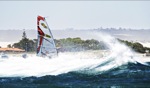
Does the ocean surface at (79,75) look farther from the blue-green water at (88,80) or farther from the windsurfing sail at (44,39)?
the windsurfing sail at (44,39)

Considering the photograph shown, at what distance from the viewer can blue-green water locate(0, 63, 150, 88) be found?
3994 cm

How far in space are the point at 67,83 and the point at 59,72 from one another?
629cm

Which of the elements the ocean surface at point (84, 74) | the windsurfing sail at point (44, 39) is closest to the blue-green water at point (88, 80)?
the ocean surface at point (84, 74)

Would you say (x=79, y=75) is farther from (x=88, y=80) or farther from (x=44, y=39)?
(x=44, y=39)

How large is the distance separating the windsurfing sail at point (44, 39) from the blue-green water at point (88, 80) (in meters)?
23.3

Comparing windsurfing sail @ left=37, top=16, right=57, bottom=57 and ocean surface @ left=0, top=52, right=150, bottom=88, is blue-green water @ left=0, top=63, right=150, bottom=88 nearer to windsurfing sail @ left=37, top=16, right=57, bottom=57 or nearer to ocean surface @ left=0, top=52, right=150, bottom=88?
ocean surface @ left=0, top=52, right=150, bottom=88

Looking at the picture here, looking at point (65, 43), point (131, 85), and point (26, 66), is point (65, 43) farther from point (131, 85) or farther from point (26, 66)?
point (131, 85)

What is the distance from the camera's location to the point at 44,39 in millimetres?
70250

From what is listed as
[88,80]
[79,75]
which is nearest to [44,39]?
[79,75]

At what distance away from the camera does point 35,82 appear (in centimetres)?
4244

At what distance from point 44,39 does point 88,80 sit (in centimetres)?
2876

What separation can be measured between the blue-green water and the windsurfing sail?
2329 centimetres

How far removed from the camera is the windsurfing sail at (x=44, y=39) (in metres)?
69.8

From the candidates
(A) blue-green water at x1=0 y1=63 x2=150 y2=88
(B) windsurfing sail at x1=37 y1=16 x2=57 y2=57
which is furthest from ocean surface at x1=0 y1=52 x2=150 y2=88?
(B) windsurfing sail at x1=37 y1=16 x2=57 y2=57
